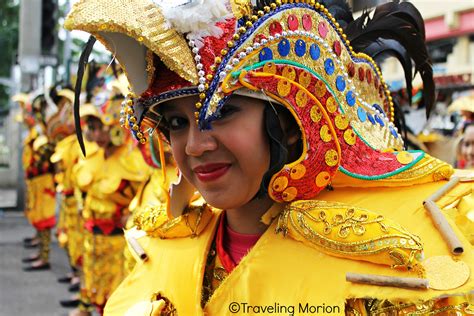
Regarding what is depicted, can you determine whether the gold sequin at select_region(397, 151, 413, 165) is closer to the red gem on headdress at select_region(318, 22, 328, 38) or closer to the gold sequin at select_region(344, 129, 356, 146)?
the gold sequin at select_region(344, 129, 356, 146)

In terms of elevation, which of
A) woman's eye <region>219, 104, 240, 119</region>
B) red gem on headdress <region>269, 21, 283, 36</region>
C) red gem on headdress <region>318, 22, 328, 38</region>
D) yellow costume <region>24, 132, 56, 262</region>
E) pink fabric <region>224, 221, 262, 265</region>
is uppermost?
red gem on headdress <region>269, 21, 283, 36</region>

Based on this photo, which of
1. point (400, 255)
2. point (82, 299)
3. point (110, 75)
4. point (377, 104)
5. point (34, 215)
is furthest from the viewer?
point (34, 215)

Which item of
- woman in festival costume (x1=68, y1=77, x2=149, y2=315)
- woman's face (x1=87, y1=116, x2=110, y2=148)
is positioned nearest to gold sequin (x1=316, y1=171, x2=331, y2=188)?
woman in festival costume (x1=68, y1=77, x2=149, y2=315)

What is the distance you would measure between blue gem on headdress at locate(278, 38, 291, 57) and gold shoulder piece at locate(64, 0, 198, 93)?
0.26m

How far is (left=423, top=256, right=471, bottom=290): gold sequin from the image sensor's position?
1.66 m

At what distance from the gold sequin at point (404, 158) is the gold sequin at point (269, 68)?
488mm

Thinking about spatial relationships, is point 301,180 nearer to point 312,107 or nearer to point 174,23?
point 312,107

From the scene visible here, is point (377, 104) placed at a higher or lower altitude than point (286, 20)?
lower

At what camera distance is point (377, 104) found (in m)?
2.22

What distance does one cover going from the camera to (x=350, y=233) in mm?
1792

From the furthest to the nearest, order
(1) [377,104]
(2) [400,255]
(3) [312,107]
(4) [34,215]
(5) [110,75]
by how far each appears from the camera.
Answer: (4) [34,215] → (5) [110,75] → (1) [377,104] → (3) [312,107] → (2) [400,255]

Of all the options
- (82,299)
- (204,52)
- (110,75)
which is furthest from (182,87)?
(82,299)

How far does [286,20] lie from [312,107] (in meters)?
0.26

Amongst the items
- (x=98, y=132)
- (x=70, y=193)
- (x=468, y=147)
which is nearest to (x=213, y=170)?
(x=468, y=147)
